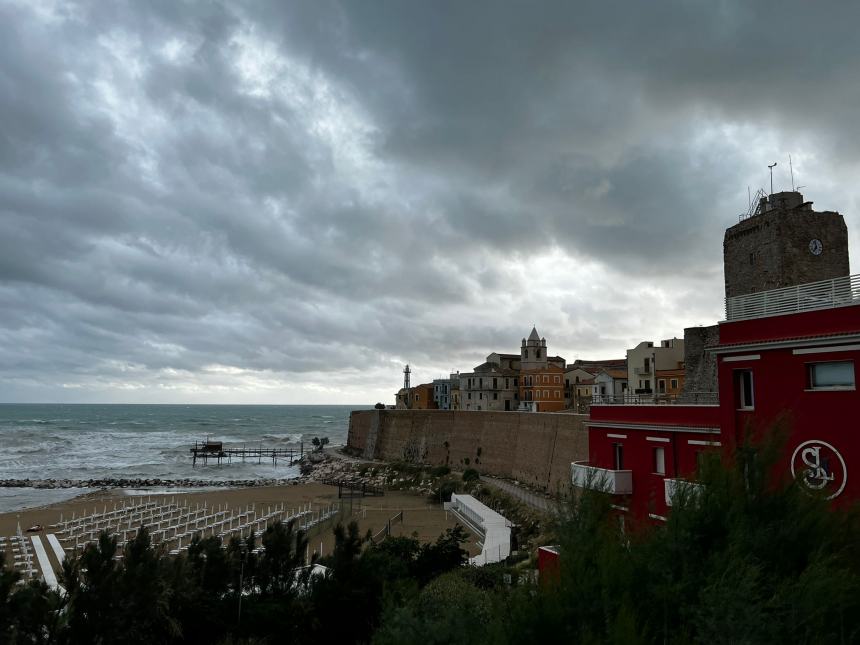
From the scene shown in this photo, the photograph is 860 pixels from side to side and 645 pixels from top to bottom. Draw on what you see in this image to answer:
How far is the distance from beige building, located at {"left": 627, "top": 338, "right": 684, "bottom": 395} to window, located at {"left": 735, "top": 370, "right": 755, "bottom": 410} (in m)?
29.1

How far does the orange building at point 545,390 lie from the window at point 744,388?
46877mm

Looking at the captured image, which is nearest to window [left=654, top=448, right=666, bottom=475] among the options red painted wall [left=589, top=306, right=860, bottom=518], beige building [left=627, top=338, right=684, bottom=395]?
red painted wall [left=589, top=306, right=860, bottom=518]

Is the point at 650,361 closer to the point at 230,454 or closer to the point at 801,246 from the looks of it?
the point at 801,246

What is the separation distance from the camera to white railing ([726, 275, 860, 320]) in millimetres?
10414

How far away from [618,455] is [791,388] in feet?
19.8

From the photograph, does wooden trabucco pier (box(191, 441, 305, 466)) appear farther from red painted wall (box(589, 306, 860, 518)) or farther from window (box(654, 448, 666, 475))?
red painted wall (box(589, 306, 860, 518))

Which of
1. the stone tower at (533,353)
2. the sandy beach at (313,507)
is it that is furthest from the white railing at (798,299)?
the stone tower at (533,353)

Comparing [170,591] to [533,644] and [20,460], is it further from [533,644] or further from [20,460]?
[20,460]

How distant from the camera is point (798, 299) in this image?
11195mm

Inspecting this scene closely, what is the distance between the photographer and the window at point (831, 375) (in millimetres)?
10094

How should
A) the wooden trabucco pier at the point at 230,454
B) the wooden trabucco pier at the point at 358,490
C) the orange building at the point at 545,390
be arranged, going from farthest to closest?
the wooden trabucco pier at the point at 230,454, the orange building at the point at 545,390, the wooden trabucco pier at the point at 358,490

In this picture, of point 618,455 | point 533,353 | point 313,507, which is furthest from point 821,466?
point 533,353

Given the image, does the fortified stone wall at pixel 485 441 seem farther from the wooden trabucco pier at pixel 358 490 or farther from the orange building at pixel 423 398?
the orange building at pixel 423 398

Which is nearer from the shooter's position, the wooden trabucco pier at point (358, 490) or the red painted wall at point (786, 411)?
the red painted wall at point (786, 411)
